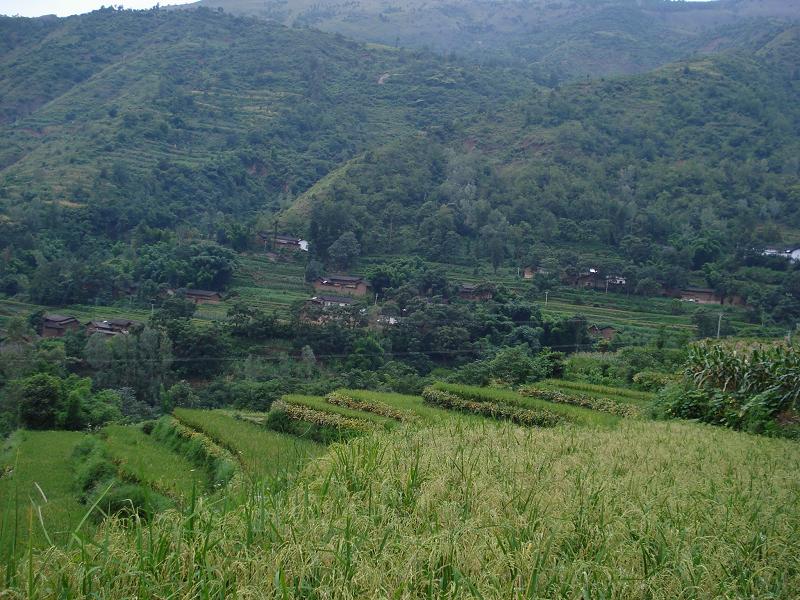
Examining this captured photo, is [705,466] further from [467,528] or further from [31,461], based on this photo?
[31,461]

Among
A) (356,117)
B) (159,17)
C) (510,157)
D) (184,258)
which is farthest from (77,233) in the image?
(159,17)

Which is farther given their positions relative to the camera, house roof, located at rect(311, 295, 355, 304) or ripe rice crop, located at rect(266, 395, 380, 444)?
house roof, located at rect(311, 295, 355, 304)

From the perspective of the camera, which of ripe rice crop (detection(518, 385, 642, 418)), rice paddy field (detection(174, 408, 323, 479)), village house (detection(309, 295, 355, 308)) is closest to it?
rice paddy field (detection(174, 408, 323, 479))

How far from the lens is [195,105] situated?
67625 mm

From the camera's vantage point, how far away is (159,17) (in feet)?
301

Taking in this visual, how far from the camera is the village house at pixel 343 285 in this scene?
3703 cm

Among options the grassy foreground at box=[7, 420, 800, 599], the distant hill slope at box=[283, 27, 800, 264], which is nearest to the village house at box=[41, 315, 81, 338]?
the distant hill slope at box=[283, 27, 800, 264]

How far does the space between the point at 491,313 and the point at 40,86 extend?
6119 cm

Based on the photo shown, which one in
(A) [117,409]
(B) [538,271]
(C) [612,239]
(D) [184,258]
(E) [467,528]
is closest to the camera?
(E) [467,528]

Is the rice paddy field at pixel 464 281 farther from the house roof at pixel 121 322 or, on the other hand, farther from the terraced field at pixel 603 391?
the terraced field at pixel 603 391

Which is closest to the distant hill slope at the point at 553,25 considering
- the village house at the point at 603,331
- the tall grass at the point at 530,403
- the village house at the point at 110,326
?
the village house at the point at 603,331

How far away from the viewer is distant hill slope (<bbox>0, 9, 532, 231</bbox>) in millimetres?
51812

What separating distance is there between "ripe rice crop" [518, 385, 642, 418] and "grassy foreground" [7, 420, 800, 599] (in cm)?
801

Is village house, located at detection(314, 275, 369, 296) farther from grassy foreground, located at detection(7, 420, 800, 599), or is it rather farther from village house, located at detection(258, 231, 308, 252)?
grassy foreground, located at detection(7, 420, 800, 599)
